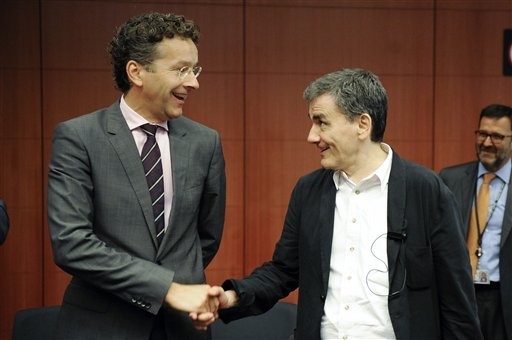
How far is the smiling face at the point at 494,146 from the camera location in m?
4.36

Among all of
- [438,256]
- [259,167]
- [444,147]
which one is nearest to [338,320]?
[438,256]

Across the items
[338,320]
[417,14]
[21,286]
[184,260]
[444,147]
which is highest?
[417,14]

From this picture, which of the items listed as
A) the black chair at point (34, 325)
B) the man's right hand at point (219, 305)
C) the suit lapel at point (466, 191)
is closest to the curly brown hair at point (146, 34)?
the man's right hand at point (219, 305)

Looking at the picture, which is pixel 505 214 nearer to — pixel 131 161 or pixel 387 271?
pixel 387 271

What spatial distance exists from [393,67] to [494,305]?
5.96 ft

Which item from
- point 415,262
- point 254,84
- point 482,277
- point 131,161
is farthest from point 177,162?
point 254,84

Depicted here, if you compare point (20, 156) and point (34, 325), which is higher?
point (20, 156)

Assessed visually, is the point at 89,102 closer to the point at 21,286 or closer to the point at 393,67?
the point at 21,286

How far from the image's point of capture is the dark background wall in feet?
16.0

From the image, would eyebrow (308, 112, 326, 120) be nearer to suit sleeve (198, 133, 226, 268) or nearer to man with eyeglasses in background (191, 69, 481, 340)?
man with eyeglasses in background (191, 69, 481, 340)

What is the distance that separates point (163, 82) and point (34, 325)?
6.70ft

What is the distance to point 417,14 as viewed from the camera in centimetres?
516

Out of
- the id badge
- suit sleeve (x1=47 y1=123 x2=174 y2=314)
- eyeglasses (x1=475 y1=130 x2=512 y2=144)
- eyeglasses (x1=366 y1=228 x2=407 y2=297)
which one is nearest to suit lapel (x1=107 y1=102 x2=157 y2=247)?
suit sleeve (x1=47 y1=123 x2=174 y2=314)

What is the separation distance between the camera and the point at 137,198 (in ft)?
7.80
